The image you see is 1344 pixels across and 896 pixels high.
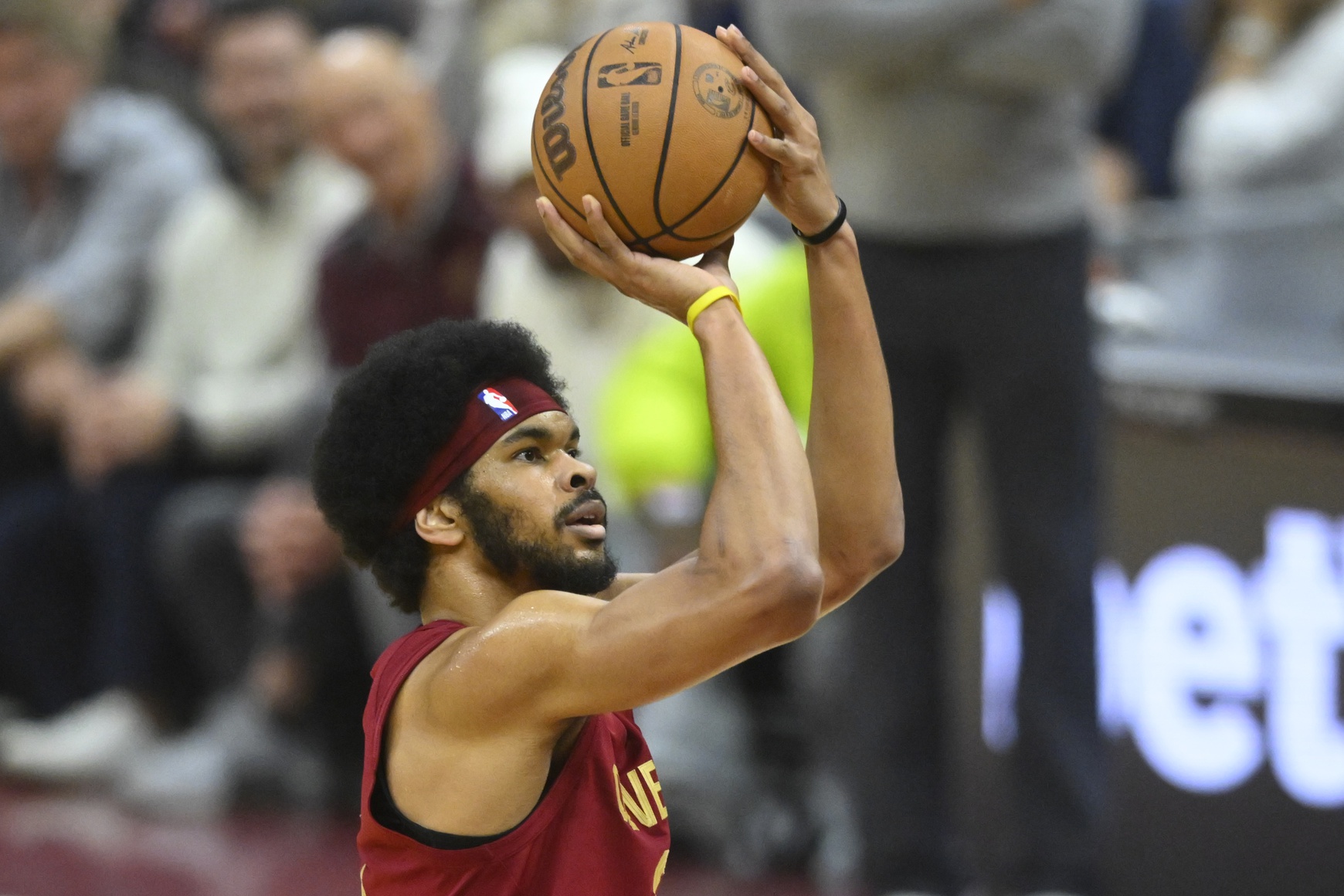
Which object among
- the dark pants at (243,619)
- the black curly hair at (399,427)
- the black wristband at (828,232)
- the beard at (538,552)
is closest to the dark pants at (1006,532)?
the black wristband at (828,232)

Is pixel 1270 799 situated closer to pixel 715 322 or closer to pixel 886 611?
pixel 886 611

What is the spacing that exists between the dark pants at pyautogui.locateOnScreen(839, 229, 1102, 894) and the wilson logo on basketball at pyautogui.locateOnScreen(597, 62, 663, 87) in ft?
5.43

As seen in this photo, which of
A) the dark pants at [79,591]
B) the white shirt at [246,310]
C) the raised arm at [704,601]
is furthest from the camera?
the dark pants at [79,591]

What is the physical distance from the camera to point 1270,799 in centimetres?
401

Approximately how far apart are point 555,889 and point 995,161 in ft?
6.93

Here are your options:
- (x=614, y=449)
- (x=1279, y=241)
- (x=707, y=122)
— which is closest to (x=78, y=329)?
(x=614, y=449)

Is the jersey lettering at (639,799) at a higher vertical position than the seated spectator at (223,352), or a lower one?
lower

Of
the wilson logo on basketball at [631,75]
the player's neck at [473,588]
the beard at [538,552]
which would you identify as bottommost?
the player's neck at [473,588]

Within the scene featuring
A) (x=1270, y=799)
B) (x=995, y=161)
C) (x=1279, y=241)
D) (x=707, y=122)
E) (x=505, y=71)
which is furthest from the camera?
(x=505, y=71)

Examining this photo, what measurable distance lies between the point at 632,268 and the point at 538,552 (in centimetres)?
39

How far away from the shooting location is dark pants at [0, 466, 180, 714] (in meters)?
5.78

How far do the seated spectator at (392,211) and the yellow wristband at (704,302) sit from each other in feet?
9.53

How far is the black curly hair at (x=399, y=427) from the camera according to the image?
7.57ft

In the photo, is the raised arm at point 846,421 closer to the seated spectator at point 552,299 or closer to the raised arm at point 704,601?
the raised arm at point 704,601
